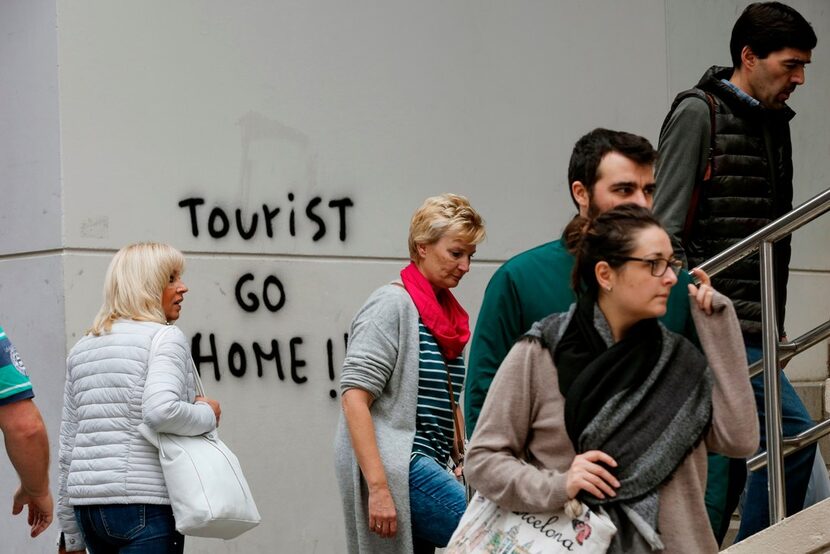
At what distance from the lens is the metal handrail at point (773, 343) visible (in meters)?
4.36

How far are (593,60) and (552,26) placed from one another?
32 centimetres

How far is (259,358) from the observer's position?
6391 mm

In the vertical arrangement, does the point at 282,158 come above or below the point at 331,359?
above

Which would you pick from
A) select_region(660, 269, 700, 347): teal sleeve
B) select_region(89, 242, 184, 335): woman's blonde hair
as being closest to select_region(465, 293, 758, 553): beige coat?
select_region(660, 269, 700, 347): teal sleeve

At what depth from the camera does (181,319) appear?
6.18 meters

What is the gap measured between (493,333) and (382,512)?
1.25 m

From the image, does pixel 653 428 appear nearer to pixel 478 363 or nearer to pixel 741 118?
pixel 478 363

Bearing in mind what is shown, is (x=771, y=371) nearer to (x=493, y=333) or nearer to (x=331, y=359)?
(x=493, y=333)

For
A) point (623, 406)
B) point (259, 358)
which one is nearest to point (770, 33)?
point (623, 406)

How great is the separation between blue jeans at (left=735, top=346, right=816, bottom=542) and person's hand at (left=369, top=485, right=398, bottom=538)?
119cm

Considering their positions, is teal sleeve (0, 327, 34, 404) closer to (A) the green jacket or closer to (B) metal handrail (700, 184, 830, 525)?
(A) the green jacket

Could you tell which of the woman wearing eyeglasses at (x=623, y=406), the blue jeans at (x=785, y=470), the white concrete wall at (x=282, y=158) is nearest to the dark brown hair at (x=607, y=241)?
the woman wearing eyeglasses at (x=623, y=406)

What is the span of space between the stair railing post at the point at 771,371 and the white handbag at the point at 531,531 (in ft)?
5.63

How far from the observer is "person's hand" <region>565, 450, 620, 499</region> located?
272cm
